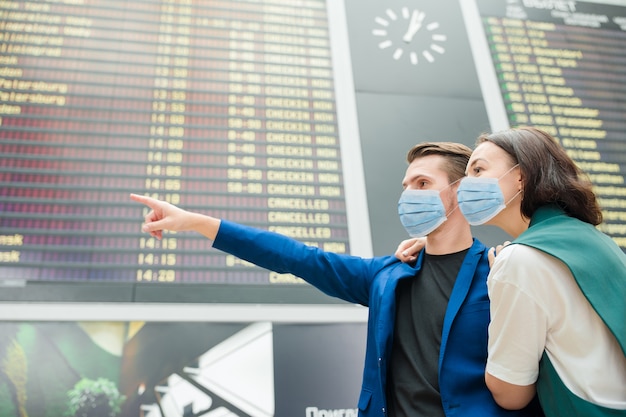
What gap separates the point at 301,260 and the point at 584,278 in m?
0.71

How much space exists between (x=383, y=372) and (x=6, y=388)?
4.37 ft

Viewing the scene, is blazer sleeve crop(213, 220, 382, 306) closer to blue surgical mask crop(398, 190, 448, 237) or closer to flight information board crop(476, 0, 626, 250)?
blue surgical mask crop(398, 190, 448, 237)

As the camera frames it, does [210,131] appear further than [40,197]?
Yes

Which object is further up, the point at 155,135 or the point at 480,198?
the point at 155,135

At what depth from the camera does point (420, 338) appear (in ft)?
3.77

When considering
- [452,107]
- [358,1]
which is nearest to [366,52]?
[358,1]

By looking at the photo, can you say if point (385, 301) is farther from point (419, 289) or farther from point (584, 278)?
point (584, 278)

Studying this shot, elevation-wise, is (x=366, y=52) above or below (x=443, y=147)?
above

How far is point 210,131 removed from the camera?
7.38 ft

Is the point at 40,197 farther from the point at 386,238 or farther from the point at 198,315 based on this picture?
the point at 386,238

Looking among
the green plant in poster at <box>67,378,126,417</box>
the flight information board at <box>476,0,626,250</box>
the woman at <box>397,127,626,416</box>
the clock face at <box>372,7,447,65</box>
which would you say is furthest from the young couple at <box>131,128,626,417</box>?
the flight information board at <box>476,0,626,250</box>

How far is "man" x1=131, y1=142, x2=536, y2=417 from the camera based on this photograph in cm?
106

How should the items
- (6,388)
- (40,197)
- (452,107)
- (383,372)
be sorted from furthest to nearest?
(452,107) → (40,197) → (6,388) → (383,372)

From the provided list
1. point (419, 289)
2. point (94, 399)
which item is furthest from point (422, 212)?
point (94, 399)
